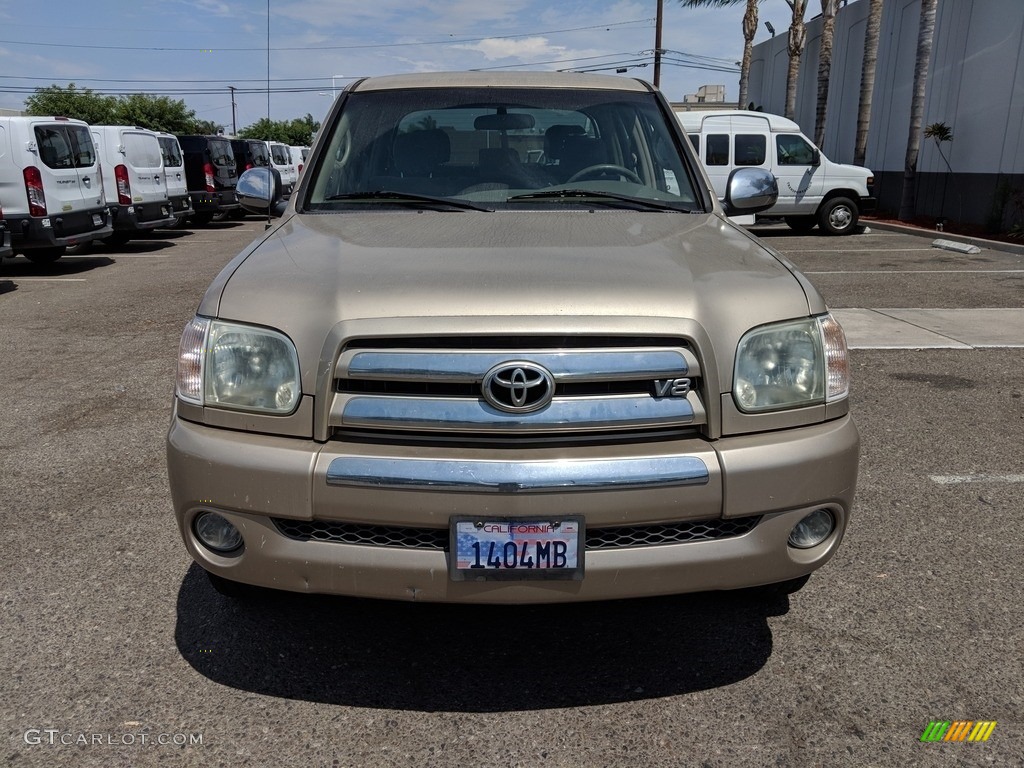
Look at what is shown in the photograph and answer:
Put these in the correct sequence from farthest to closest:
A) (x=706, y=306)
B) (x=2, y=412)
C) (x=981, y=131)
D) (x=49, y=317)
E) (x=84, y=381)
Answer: (x=981, y=131), (x=49, y=317), (x=84, y=381), (x=2, y=412), (x=706, y=306)

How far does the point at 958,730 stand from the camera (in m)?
2.45

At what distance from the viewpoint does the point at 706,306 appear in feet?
7.86

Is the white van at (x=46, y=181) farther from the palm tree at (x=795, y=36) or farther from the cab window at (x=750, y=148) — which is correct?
the palm tree at (x=795, y=36)

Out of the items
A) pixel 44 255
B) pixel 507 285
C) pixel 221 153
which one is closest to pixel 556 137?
pixel 507 285

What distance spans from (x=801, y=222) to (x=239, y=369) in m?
16.8

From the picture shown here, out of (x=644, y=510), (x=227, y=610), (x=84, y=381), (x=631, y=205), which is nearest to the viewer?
(x=644, y=510)

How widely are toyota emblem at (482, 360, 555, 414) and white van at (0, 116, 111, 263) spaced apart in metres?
11.1

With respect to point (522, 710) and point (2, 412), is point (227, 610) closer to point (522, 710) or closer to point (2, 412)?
point (522, 710)

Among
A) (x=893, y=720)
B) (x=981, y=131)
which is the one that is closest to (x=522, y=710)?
(x=893, y=720)

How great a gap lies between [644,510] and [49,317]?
8461 mm

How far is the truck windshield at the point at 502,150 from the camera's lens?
11.6 ft

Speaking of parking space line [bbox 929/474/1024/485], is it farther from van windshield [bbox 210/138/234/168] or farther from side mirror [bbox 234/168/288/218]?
van windshield [bbox 210/138/234/168]

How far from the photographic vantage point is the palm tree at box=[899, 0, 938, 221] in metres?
17.7

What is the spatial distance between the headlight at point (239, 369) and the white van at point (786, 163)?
14405mm
